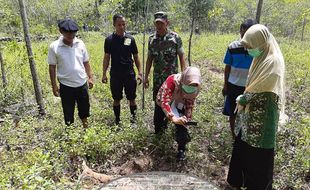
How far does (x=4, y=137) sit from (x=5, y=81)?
2.92 meters

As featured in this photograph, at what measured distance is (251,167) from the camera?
8.63ft

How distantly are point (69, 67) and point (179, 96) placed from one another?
4.62 ft

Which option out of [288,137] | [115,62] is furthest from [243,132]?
[115,62]

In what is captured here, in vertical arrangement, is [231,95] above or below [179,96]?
below

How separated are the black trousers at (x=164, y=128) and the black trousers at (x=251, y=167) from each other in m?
0.50

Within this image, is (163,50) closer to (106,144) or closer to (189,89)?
(189,89)

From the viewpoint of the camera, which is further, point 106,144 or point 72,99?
point 72,99

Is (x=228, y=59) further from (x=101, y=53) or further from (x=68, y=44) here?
(x=101, y=53)

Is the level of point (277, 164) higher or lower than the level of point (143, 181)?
lower

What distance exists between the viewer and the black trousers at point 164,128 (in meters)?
3.02

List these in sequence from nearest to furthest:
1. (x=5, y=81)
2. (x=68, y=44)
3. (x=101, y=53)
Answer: (x=68, y=44) → (x=5, y=81) → (x=101, y=53)

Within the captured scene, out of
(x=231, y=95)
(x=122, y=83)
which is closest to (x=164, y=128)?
(x=231, y=95)

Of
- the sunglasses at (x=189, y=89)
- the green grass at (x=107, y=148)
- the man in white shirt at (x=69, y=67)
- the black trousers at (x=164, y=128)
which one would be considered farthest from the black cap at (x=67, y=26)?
the sunglasses at (x=189, y=89)

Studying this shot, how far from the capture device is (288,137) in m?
3.63
